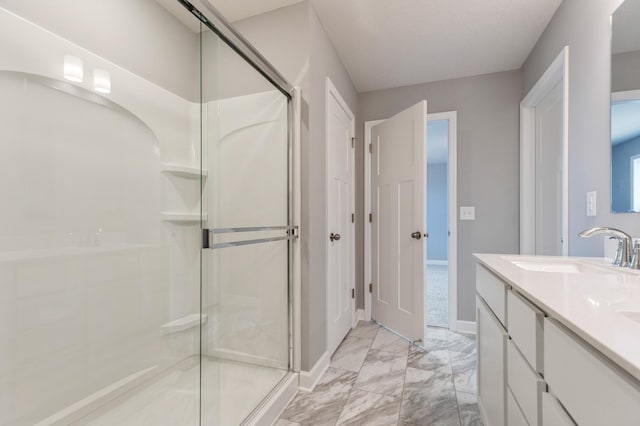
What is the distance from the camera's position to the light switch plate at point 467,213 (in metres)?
2.70

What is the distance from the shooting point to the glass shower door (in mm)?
1369

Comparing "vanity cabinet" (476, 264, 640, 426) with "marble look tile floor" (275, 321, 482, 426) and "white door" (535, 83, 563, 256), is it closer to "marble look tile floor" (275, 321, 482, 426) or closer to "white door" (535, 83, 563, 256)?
"marble look tile floor" (275, 321, 482, 426)

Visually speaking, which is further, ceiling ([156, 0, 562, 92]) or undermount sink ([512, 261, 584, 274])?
ceiling ([156, 0, 562, 92])

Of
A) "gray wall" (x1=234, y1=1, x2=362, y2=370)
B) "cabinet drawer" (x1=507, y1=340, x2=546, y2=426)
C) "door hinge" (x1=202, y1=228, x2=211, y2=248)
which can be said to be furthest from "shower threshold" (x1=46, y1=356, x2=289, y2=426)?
"cabinet drawer" (x1=507, y1=340, x2=546, y2=426)

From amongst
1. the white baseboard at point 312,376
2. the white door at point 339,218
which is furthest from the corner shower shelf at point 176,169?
the white baseboard at point 312,376

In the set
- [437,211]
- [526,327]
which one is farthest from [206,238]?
[437,211]

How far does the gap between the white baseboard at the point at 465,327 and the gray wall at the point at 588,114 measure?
1301 mm

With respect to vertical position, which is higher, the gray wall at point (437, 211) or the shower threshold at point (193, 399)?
the gray wall at point (437, 211)

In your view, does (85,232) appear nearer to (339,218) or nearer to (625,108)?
(339,218)

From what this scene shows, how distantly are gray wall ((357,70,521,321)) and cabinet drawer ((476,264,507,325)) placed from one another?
54.1 inches

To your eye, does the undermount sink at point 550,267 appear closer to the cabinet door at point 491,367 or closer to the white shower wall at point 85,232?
the cabinet door at point 491,367

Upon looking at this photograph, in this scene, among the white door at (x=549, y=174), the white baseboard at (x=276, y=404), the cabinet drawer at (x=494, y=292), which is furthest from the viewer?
the white door at (x=549, y=174)

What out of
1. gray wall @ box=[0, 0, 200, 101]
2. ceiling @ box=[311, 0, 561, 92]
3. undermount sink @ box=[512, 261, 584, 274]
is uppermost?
ceiling @ box=[311, 0, 561, 92]

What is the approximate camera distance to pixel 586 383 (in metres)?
0.51
